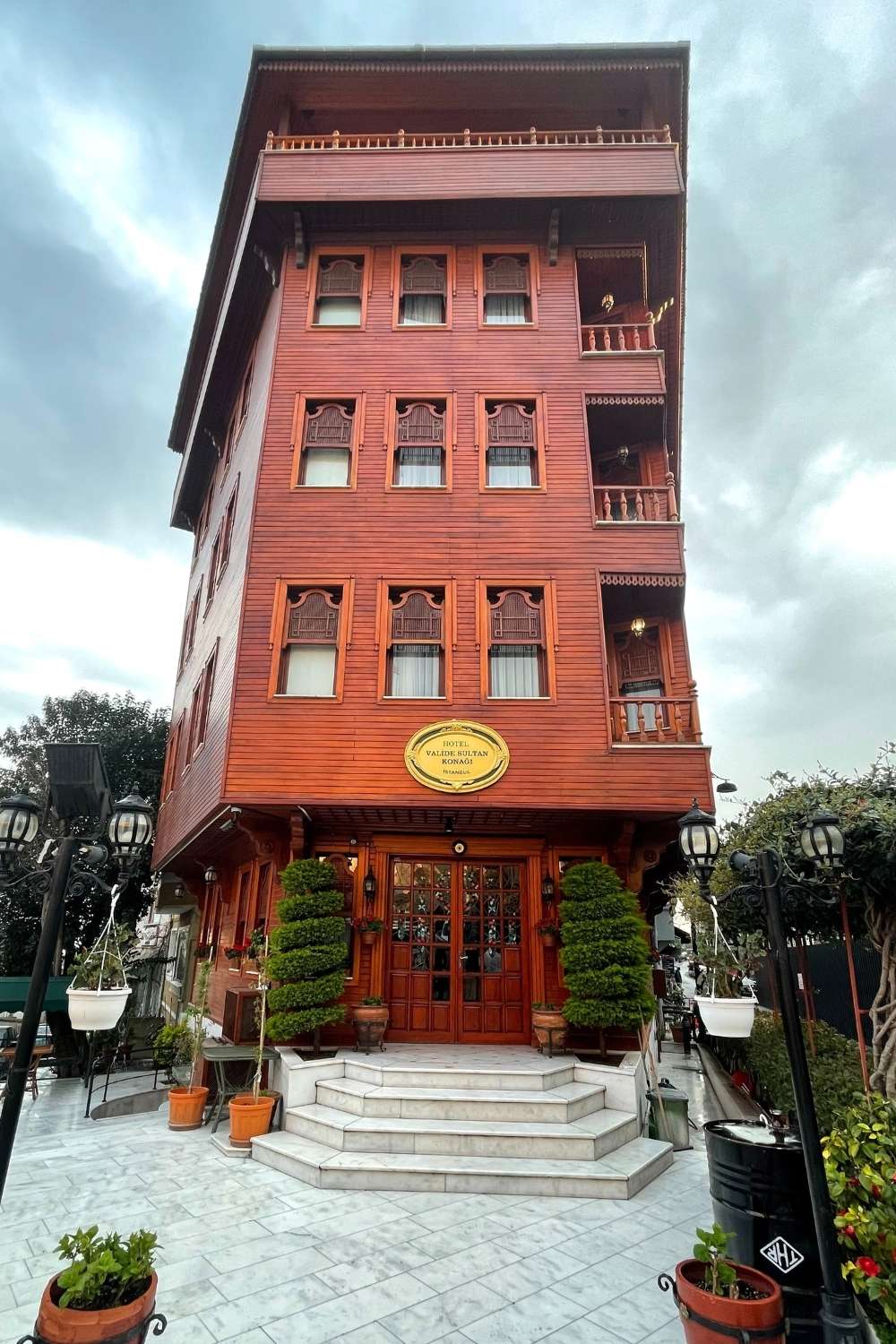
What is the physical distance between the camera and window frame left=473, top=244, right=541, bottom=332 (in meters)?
11.5

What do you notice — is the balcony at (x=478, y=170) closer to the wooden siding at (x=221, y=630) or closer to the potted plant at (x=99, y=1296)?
the wooden siding at (x=221, y=630)

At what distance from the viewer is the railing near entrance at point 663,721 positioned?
9.22 meters

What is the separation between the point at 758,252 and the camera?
40031 millimetres

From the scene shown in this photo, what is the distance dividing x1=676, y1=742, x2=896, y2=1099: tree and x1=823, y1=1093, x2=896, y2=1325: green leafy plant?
52.4 inches

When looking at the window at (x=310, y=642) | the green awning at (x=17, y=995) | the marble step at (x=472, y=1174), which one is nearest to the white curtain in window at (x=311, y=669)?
the window at (x=310, y=642)

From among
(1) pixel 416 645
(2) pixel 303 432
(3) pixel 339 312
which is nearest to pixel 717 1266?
(1) pixel 416 645

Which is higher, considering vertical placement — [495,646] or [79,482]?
[79,482]

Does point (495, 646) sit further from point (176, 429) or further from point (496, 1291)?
point (176, 429)

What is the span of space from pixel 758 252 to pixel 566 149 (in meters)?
36.6

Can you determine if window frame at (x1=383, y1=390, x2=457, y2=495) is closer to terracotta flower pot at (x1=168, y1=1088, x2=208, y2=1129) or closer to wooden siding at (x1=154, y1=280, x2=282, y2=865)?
wooden siding at (x1=154, y1=280, x2=282, y2=865)

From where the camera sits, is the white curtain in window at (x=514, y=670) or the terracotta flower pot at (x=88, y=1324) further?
the white curtain in window at (x=514, y=670)

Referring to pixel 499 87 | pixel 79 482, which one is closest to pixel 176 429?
pixel 499 87

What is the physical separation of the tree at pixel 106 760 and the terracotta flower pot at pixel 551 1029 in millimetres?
14904

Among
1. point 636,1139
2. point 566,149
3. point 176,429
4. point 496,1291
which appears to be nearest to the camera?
point 496,1291
